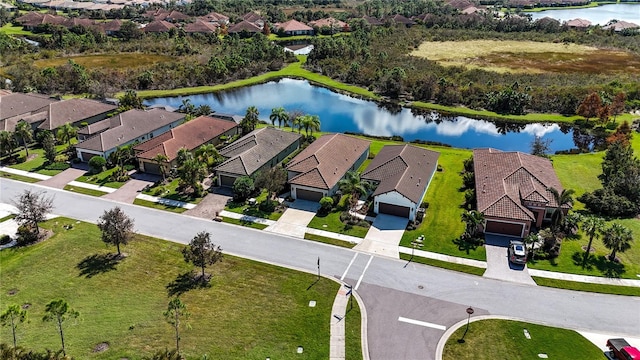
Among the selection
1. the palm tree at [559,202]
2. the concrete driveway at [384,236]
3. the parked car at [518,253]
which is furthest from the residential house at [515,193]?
the concrete driveway at [384,236]

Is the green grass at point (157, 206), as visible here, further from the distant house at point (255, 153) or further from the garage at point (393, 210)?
the garage at point (393, 210)

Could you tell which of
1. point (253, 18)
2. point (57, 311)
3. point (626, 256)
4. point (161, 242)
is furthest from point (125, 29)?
point (626, 256)

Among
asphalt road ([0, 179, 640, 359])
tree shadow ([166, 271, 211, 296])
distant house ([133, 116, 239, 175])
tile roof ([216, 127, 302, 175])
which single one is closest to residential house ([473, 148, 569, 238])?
asphalt road ([0, 179, 640, 359])

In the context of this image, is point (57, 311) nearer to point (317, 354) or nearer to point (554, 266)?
point (317, 354)

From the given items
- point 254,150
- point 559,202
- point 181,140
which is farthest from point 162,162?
point 559,202

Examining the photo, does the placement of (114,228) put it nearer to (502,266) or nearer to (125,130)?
(125,130)

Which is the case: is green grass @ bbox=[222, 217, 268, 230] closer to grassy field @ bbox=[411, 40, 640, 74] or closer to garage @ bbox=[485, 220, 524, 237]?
garage @ bbox=[485, 220, 524, 237]
